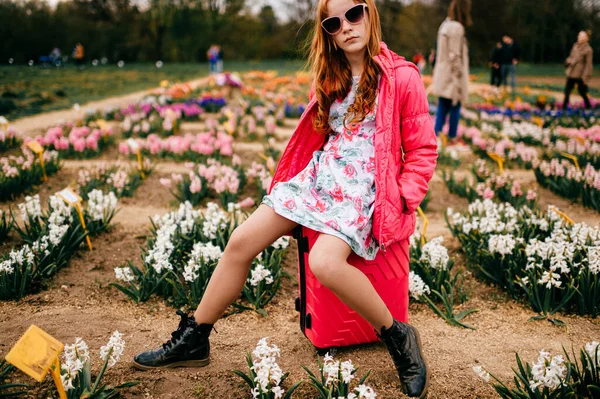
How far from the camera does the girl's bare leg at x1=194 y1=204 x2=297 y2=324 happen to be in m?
2.03

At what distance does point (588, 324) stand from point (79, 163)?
541 cm

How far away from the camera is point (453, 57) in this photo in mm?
6211

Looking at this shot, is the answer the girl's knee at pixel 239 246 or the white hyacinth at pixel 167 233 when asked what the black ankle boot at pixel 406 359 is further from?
the white hyacinth at pixel 167 233

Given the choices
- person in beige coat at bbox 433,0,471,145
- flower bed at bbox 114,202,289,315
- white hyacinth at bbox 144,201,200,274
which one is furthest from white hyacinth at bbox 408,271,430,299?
person in beige coat at bbox 433,0,471,145

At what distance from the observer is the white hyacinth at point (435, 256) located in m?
2.78

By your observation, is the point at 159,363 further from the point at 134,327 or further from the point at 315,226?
the point at 315,226

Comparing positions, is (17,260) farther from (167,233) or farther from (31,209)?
(167,233)

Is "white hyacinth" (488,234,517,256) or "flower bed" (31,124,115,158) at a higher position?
"flower bed" (31,124,115,158)

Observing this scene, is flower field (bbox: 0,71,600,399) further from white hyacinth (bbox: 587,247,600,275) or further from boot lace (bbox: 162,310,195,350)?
boot lace (bbox: 162,310,195,350)

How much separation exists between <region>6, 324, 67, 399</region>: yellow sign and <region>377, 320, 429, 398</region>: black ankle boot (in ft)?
4.14

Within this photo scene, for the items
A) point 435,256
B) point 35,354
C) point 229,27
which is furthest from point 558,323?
point 229,27

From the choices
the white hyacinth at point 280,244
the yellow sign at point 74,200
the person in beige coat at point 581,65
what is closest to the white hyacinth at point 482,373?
the white hyacinth at point 280,244

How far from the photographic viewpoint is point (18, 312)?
2551 millimetres

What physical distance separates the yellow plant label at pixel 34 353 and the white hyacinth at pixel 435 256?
2006 millimetres
